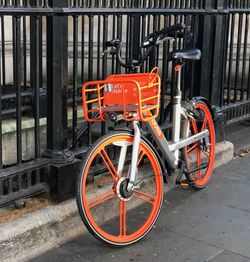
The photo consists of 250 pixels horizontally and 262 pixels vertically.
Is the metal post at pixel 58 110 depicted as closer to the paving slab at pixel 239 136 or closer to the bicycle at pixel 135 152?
the bicycle at pixel 135 152

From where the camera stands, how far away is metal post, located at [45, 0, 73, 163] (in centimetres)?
379

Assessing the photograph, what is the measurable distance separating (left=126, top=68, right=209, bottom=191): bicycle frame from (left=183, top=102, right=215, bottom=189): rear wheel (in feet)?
0.45

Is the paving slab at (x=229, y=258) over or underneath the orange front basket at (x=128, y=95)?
underneath

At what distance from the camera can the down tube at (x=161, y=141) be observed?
4018 mm

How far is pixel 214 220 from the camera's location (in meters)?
4.34

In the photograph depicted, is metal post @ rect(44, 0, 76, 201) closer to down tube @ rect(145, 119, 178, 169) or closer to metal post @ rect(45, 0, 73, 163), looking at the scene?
metal post @ rect(45, 0, 73, 163)

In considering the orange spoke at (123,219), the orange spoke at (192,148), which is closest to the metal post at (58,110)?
the orange spoke at (123,219)

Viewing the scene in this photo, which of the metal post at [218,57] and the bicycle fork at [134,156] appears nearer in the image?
the bicycle fork at [134,156]

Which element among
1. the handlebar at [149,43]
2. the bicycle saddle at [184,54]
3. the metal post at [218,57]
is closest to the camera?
the handlebar at [149,43]

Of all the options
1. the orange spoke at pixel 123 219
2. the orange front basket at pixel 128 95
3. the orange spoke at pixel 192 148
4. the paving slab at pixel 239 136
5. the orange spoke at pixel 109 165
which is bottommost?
the paving slab at pixel 239 136

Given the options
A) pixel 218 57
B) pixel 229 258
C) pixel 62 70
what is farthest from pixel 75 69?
pixel 218 57

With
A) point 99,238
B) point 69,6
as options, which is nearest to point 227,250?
point 99,238

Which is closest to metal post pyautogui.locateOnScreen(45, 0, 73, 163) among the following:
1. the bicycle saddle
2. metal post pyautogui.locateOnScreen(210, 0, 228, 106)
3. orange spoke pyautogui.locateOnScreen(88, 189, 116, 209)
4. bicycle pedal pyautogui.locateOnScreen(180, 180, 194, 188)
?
orange spoke pyautogui.locateOnScreen(88, 189, 116, 209)

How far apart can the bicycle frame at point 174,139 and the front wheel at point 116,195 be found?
0.07m
